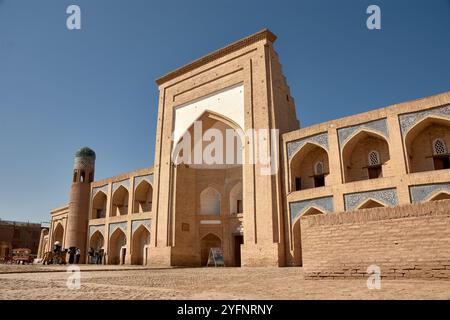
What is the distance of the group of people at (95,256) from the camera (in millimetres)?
23438

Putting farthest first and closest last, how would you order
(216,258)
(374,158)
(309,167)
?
1. (216,258)
2. (309,167)
3. (374,158)

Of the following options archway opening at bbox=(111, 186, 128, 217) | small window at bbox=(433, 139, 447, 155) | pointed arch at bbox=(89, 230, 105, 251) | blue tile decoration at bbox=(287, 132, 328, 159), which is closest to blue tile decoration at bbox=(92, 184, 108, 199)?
archway opening at bbox=(111, 186, 128, 217)

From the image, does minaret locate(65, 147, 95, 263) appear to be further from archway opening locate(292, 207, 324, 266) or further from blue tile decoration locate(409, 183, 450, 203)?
blue tile decoration locate(409, 183, 450, 203)

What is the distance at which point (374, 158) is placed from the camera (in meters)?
14.5

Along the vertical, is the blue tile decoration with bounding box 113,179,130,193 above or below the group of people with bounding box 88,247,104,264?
above

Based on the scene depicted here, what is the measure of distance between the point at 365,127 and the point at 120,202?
17.1 meters

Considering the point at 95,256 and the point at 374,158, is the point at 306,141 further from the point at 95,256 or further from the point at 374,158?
the point at 95,256

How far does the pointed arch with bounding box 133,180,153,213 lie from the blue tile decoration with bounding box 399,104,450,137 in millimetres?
14941

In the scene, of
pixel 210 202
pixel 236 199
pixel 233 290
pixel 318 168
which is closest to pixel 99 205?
pixel 210 202

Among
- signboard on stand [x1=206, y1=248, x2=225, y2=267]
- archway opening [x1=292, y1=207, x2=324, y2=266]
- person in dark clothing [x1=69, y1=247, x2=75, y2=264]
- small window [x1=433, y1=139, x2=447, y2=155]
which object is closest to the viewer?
small window [x1=433, y1=139, x2=447, y2=155]

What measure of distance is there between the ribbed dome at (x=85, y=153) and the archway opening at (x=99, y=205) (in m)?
3.51

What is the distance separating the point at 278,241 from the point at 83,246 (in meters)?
16.8

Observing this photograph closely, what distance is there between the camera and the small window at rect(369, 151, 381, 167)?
47.3 ft
